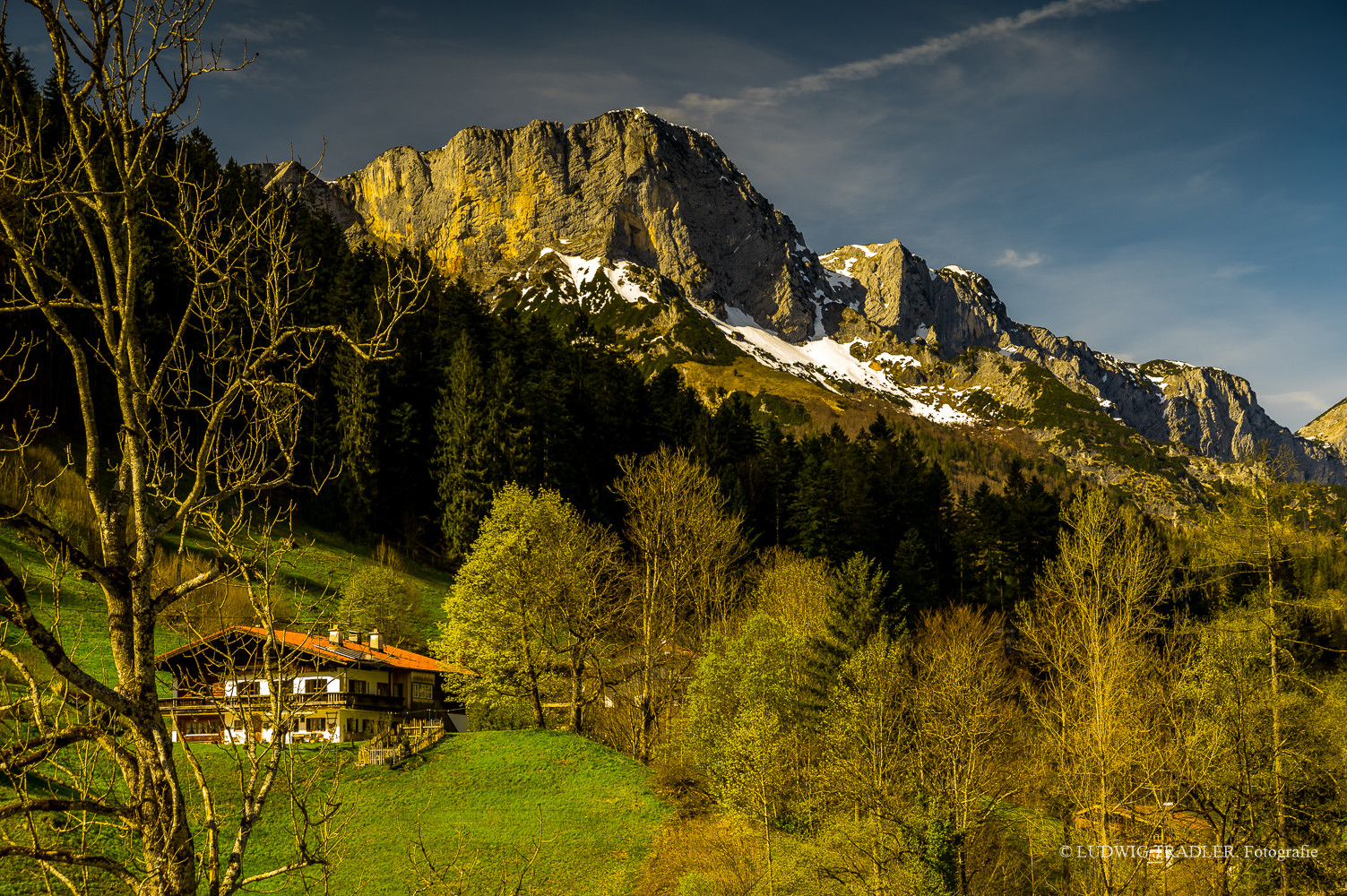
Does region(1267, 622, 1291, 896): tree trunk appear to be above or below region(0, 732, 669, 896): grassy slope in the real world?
above

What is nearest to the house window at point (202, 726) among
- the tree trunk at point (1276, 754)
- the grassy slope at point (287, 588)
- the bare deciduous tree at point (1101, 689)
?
the grassy slope at point (287, 588)

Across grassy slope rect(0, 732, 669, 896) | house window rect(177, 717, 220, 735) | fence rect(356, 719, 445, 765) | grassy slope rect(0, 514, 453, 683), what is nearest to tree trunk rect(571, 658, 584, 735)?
grassy slope rect(0, 732, 669, 896)

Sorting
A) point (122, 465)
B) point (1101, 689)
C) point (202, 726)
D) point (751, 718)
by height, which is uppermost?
point (122, 465)

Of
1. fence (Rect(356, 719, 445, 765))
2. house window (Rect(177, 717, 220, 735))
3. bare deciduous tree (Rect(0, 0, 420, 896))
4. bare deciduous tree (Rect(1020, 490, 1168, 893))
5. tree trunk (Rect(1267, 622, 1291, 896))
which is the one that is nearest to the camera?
bare deciduous tree (Rect(0, 0, 420, 896))

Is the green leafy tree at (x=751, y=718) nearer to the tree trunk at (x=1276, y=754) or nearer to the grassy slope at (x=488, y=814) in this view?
the grassy slope at (x=488, y=814)

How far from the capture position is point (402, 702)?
43.6 meters

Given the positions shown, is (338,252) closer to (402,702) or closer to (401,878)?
(402,702)

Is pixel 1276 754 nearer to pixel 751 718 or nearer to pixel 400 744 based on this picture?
pixel 751 718

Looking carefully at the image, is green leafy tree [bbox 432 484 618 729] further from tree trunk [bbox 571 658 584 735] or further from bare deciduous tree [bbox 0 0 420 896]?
bare deciduous tree [bbox 0 0 420 896]

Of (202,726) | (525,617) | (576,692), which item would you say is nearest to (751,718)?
(576,692)

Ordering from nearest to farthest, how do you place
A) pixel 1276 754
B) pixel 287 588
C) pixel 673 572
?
1. pixel 1276 754
2. pixel 287 588
3. pixel 673 572

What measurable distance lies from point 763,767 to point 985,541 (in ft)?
148

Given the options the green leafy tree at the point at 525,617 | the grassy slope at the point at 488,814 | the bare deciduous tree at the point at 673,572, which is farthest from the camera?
the bare deciduous tree at the point at 673,572

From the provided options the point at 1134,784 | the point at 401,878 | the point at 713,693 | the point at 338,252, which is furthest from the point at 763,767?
the point at 338,252
